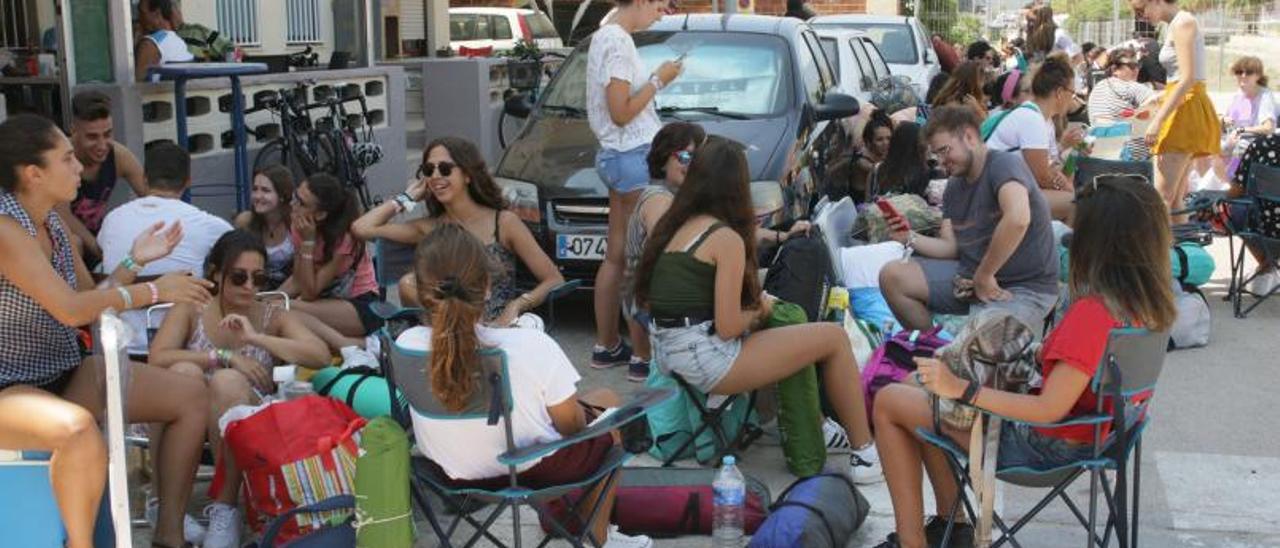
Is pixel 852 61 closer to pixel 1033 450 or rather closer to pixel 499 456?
pixel 1033 450

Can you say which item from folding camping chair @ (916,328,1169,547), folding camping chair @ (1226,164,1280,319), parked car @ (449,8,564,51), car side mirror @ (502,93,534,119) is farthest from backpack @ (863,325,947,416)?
parked car @ (449,8,564,51)

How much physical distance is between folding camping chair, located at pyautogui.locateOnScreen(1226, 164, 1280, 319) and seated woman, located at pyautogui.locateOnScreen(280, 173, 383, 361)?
5.18 m

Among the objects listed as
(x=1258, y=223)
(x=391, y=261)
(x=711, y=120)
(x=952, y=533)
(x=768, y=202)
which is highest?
(x=711, y=120)

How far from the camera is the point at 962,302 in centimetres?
671

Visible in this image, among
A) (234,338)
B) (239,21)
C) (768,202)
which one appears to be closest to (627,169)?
(768,202)

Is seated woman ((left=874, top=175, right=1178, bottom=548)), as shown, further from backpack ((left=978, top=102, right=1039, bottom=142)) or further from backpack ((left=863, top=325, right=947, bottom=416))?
backpack ((left=978, top=102, right=1039, bottom=142))

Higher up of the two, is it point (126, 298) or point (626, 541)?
point (126, 298)

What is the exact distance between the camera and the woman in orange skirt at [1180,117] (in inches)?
361

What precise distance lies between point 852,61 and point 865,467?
748 centimetres

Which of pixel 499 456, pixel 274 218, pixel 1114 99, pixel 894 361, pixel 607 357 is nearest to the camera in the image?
pixel 499 456

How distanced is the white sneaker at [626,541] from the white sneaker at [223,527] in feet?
3.97

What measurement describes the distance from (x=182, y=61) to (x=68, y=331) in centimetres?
605

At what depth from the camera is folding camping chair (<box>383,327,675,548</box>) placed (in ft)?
13.6

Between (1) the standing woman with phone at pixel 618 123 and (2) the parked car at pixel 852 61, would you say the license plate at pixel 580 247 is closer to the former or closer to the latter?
(1) the standing woman with phone at pixel 618 123
